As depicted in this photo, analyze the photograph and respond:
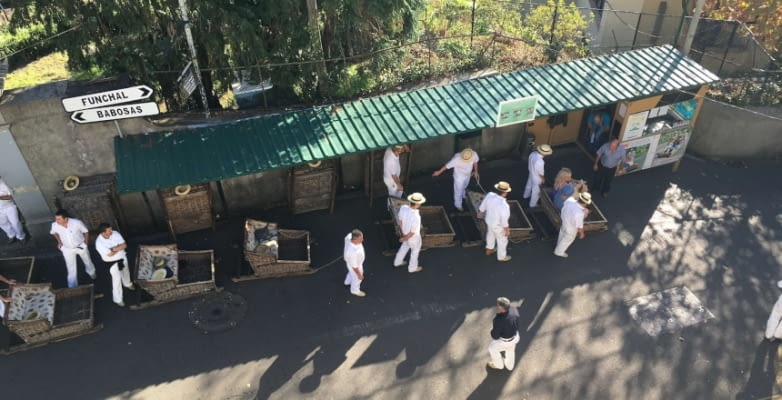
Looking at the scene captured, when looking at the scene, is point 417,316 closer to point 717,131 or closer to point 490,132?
point 490,132

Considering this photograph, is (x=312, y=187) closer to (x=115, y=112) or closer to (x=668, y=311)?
(x=115, y=112)

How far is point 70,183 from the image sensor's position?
1107 cm

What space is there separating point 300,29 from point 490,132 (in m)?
5.49

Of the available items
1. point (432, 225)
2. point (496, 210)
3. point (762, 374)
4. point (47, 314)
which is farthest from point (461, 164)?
point (47, 314)

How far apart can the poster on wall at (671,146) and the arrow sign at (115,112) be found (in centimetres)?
1186

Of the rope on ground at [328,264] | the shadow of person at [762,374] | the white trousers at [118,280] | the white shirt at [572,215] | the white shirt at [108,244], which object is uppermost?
the white shirt at [108,244]

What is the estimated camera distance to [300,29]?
38.1 ft

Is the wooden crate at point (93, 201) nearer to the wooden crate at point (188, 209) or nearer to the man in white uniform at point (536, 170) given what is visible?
the wooden crate at point (188, 209)

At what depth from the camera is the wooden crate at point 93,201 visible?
430 inches

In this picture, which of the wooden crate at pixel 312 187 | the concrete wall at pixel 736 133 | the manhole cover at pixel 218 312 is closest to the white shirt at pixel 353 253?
the manhole cover at pixel 218 312

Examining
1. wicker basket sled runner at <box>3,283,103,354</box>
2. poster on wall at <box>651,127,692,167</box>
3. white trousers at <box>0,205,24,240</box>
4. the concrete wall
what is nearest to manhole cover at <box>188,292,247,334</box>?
wicker basket sled runner at <box>3,283,103,354</box>

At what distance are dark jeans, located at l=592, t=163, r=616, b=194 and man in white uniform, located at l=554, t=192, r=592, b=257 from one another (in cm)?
205

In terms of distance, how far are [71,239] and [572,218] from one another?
32.0ft

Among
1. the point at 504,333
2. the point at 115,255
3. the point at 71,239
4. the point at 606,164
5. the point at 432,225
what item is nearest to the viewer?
the point at 504,333
